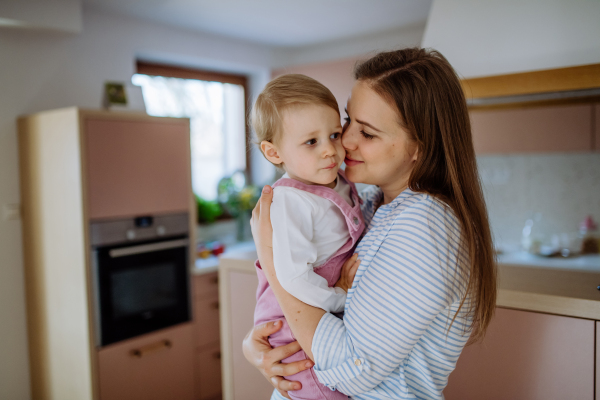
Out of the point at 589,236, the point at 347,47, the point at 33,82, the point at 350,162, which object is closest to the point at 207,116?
the point at 347,47

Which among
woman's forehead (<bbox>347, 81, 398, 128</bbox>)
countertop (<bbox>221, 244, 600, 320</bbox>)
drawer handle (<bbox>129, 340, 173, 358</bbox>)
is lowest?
drawer handle (<bbox>129, 340, 173, 358</bbox>)

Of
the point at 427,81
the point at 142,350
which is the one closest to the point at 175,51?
the point at 142,350

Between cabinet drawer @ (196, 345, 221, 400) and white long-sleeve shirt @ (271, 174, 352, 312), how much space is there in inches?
83.5

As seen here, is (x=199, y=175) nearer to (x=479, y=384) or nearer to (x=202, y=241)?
(x=202, y=241)

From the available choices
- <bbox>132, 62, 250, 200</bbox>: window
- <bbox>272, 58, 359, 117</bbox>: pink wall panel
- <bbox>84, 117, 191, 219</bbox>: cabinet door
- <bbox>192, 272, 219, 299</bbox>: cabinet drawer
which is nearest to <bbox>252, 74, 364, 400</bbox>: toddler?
<bbox>84, 117, 191, 219</bbox>: cabinet door

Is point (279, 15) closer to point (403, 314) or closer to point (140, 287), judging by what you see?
point (140, 287)

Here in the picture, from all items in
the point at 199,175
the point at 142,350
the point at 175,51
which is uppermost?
the point at 175,51

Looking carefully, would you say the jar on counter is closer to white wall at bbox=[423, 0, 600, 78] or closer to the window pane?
white wall at bbox=[423, 0, 600, 78]

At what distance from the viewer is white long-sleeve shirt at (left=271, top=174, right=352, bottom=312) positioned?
3.26 ft

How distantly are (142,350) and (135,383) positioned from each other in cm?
18

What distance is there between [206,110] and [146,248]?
1719 mm

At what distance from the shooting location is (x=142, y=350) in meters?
2.57

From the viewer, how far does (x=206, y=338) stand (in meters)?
2.93

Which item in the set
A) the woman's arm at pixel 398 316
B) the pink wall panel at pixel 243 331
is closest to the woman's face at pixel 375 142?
the woman's arm at pixel 398 316
